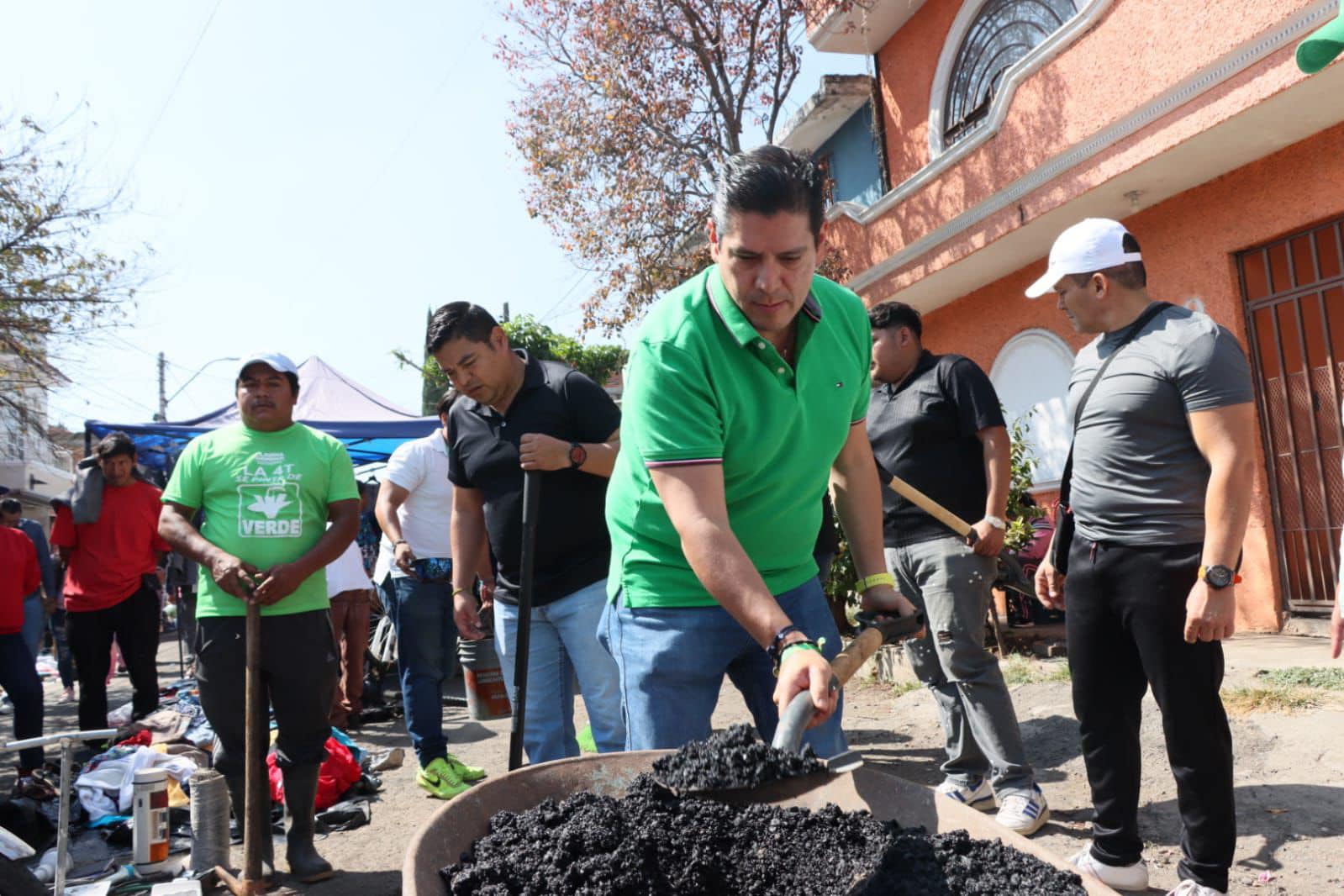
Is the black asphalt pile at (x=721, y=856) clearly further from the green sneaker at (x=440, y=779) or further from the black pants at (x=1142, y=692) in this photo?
the green sneaker at (x=440, y=779)

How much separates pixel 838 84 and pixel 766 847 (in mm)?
13189

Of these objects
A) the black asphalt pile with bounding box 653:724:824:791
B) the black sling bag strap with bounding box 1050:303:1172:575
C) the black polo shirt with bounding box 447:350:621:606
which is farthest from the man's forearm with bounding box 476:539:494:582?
the black asphalt pile with bounding box 653:724:824:791

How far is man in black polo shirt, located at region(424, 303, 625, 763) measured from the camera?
379cm

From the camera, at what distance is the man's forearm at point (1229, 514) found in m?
2.89

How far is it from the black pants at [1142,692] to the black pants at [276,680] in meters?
2.95

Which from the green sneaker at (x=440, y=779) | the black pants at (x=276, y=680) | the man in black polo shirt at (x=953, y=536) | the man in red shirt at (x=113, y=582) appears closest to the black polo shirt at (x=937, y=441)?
the man in black polo shirt at (x=953, y=536)

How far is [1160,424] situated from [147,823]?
4.23 m

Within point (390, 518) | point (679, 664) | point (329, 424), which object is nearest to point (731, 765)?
point (679, 664)

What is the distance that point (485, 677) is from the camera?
15.9 ft

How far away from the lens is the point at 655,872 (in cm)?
142

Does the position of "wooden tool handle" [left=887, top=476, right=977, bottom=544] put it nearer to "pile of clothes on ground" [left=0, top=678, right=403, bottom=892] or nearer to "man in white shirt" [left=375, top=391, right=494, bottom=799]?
"man in white shirt" [left=375, top=391, right=494, bottom=799]

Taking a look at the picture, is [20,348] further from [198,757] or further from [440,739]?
[440,739]

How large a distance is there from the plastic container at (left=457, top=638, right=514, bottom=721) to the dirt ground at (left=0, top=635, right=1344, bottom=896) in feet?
1.85

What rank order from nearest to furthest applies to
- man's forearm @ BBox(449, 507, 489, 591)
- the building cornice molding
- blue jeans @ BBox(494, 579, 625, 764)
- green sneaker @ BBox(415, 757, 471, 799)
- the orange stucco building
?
blue jeans @ BBox(494, 579, 625, 764)
man's forearm @ BBox(449, 507, 489, 591)
green sneaker @ BBox(415, 757, 471, 799)
the building cornice molding
the orange stucco building
